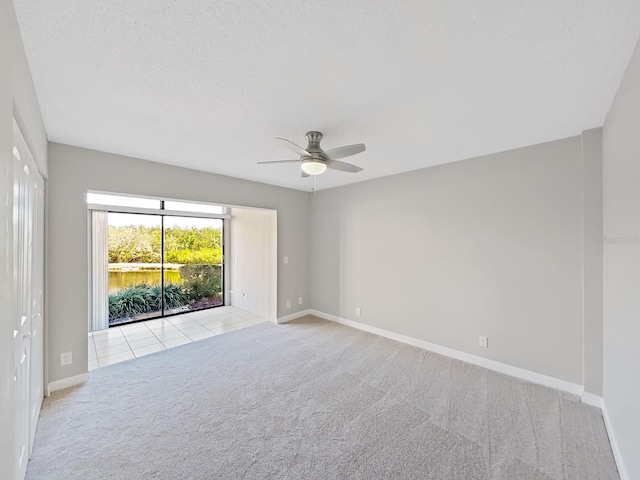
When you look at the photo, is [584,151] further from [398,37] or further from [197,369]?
[197,369]

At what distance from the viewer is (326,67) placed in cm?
150

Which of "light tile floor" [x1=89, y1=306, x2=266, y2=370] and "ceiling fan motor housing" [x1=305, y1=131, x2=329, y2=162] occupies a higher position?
"ceiling fan motor housing" [x1=305, y1=131, x2=329, y2=162]

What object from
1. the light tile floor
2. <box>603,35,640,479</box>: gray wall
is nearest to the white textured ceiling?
<box>603,35,640,479</box>: gray wall

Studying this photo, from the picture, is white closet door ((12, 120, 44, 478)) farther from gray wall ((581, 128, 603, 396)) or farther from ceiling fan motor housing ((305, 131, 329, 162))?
gray wall ((581, 128, 603, 396))

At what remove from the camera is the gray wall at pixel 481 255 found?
2.57m

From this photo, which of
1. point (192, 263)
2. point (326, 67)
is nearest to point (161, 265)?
point (192, 263)

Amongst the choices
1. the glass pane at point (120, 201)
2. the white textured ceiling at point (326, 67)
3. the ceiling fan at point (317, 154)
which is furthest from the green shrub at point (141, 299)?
the ceiling fan at point (317, 154)

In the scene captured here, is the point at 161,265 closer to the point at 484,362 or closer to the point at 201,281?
the point at 201,281

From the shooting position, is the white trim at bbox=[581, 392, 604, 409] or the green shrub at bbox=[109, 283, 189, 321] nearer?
the white trim at bbox=[581, 392, 604, 409]

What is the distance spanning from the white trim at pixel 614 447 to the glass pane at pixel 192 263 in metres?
5.99

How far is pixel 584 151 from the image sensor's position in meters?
2.41

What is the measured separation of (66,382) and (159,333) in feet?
5.18

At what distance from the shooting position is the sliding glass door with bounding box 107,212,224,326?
4762 millimetres

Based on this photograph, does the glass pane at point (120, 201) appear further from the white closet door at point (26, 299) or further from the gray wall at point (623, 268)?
the gray wall at point (623, 268)
